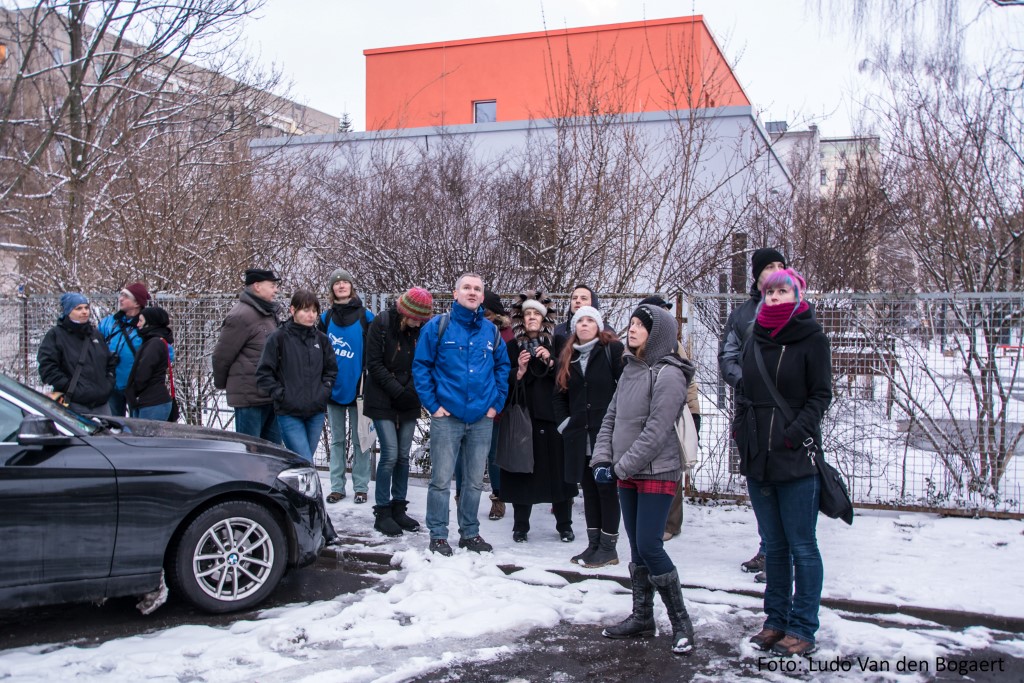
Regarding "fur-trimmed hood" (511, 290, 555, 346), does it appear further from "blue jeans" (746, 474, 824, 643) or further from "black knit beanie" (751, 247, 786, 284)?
"blue jeans" (746, 474, 824, 643)

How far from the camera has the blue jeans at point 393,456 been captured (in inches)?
270

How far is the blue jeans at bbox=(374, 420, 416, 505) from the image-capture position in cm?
685

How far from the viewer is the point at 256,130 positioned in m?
17.6

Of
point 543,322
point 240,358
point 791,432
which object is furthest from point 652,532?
point 240,358

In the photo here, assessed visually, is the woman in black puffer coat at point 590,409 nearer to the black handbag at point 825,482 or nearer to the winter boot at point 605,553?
the winter boot at point 605,553

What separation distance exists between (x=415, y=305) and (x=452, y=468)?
4.42ft

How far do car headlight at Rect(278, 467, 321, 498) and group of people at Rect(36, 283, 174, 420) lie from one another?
8.45ft

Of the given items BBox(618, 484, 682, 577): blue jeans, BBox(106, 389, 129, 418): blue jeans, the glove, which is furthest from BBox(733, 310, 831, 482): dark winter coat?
BBox(106, 389, 129, 418): blue jeans

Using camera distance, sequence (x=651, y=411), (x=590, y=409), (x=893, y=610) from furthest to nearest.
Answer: (x=590, y=409) → (x=893, y=610) → (x=651, y=411)

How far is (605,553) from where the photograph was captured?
6133mm

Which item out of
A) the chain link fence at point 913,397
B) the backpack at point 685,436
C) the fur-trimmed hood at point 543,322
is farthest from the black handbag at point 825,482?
the chain link fence at point 913,397

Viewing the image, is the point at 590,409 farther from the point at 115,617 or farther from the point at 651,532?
the point at 115,617

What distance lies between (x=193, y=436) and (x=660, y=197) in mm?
6020

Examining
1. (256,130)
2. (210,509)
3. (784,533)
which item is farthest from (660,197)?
(256,130)
